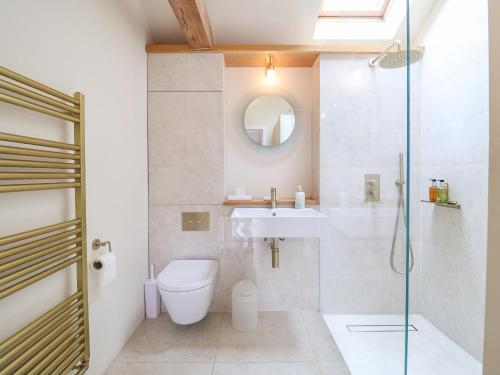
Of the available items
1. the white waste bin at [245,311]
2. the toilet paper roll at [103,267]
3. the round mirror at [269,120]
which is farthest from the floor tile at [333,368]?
the round mirror at [269,120]

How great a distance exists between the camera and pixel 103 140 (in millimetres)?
1355

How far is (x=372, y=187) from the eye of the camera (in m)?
1.32

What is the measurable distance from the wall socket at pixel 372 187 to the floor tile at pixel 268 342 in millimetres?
1055

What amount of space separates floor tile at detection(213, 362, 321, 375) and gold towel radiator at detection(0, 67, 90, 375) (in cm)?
73

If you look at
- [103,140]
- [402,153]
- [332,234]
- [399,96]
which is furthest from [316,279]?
[103,140]

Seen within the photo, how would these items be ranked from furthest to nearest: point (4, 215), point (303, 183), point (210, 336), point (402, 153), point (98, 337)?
point (303, 183), point (210, 336), point (98, 337), point (402, 153), point (4, 215)

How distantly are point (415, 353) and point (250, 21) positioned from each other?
92.9 inches

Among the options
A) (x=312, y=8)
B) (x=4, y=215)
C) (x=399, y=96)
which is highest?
(x=312, y=8)

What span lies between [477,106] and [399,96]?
10.7 inches

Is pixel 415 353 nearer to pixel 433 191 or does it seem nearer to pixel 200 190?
pixel 433 191

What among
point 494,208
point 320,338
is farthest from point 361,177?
point 320,338

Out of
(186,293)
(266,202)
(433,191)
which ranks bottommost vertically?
(186,293)

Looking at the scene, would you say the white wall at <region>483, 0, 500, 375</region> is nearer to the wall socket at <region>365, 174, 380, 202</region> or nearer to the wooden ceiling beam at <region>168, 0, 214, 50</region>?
the wall socket at <region>365, 174, 380, 202</region>

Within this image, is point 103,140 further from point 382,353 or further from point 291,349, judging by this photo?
point 382,353
